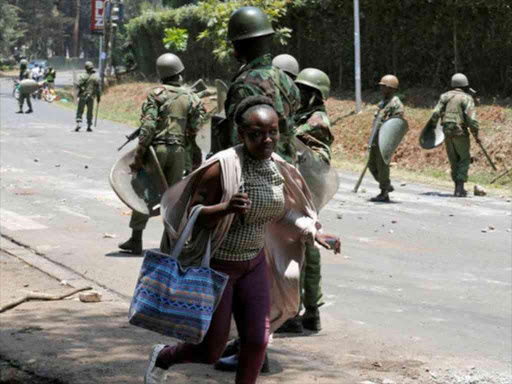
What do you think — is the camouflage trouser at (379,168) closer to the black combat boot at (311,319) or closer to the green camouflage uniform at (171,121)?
the green camouflage uniform at (171,121)

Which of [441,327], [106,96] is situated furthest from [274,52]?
[441,327]

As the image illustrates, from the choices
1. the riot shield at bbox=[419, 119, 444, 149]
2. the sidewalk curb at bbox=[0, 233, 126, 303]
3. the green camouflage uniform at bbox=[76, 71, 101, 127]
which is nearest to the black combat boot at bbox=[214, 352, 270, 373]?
the sidewalk curb at bbox=[0, 233, 126, 303]

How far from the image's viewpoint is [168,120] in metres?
10.6

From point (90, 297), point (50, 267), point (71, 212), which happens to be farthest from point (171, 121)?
point (71, 212)

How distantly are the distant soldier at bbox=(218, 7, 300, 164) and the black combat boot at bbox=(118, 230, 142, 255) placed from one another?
15.6ft

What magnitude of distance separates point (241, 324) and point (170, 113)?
5.60 metres

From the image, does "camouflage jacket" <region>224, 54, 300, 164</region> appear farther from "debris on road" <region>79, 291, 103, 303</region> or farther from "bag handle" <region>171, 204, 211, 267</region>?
"debris on road" <region>79, 291, 103, 303</region>

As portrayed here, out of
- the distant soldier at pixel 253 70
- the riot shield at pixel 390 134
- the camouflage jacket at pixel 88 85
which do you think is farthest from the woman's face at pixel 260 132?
the camouflage jacket at pixel 88 85

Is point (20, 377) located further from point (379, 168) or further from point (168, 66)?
point (379, 168)

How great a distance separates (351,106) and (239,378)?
23.6m

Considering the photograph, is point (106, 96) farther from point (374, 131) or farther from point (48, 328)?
point (48, 328)

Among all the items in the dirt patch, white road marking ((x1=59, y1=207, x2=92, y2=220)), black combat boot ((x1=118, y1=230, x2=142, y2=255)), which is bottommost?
white road marking ((x1=59, y1=207, x2=92, y2=220))

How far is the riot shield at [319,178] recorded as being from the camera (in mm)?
7262

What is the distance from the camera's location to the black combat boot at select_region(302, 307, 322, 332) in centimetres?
780
